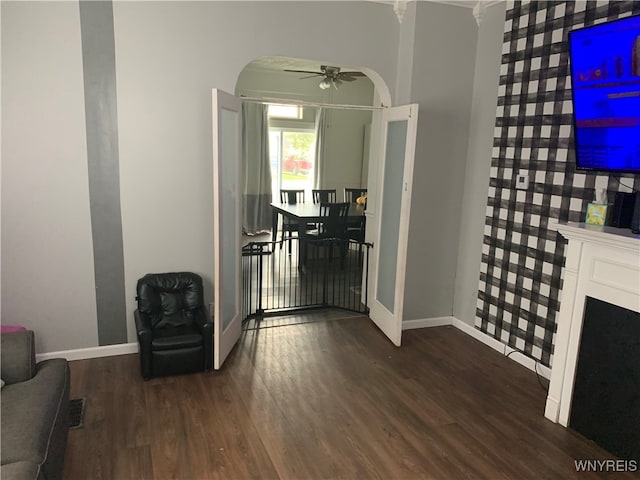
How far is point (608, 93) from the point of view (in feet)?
8.64

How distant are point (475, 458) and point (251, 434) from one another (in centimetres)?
130

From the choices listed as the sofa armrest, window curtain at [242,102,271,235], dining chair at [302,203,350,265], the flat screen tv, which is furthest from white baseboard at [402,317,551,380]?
window curtain at [242,102,271,235]

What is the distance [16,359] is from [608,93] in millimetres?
3524

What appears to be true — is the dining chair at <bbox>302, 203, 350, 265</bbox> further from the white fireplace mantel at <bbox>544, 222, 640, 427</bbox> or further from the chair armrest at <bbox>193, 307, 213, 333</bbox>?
the white fireplace mantel at <bbox>544, 222, 640, 427</bbox>

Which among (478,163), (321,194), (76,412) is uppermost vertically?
(478,163)

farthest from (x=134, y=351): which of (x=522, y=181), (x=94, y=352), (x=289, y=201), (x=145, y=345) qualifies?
(x=289, y=201)

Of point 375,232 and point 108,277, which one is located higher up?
point 375,232

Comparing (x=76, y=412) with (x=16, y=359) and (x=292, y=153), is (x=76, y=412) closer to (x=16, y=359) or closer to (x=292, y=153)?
(x=16, y=359)

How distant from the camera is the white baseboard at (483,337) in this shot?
12.0ft

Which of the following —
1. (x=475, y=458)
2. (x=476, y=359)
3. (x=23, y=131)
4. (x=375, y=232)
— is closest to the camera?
(x=475, y=458)

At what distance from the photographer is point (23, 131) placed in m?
3.24

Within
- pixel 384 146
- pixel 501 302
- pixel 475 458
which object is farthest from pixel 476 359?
pixel 384 146

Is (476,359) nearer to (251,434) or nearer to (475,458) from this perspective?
(475,458)

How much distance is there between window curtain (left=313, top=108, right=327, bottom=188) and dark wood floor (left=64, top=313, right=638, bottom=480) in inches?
197
